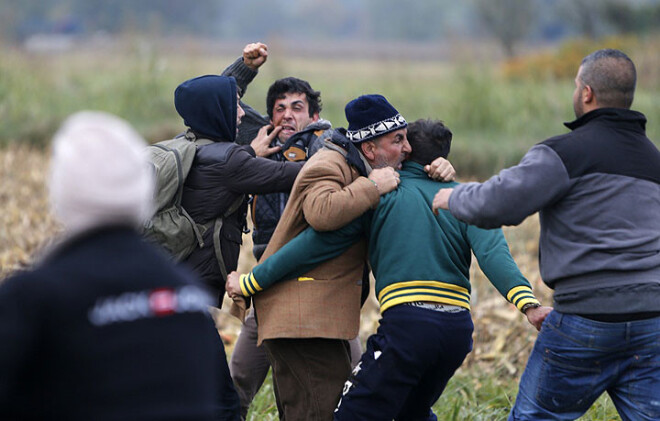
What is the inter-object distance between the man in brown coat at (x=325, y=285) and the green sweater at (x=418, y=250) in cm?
10

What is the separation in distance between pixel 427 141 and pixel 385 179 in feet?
1.01

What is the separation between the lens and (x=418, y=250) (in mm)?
4281

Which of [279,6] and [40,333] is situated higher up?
[40,333]

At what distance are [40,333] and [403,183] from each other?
2.36m

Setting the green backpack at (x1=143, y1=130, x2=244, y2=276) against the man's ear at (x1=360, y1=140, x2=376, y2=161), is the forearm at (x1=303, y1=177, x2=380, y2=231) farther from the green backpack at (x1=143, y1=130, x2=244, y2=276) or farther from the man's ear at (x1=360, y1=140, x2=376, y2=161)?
the green backpack at (x1=143, y1=130, x2=244, y2=276)

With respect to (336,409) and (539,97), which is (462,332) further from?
(539,97)

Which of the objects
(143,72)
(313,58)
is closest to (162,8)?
(313,58)

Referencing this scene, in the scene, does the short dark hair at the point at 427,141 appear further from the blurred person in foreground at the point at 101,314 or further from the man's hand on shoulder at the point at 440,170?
the blurred person in foreground at the point at 101,314

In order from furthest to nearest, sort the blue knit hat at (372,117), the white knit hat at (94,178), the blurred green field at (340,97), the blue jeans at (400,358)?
1. the blurred green field at (340,97)
2. the blue knit hat at (372,117)
3. the blue jeans at (400,358)
4. the white knit hat at (94,178)

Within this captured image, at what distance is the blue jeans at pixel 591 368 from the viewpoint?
392 cm

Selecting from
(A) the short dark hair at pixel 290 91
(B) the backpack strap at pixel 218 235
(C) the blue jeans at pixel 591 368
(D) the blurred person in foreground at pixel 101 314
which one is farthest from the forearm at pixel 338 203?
(D) the blurred person in foreground at pixel 101 314

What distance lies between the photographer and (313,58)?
44156 mm

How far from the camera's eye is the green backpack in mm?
4602

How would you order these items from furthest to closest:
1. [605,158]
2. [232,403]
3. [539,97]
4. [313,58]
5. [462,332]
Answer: [313,58] → [539,97] → [232,403] → [462,332] → [605,158]
